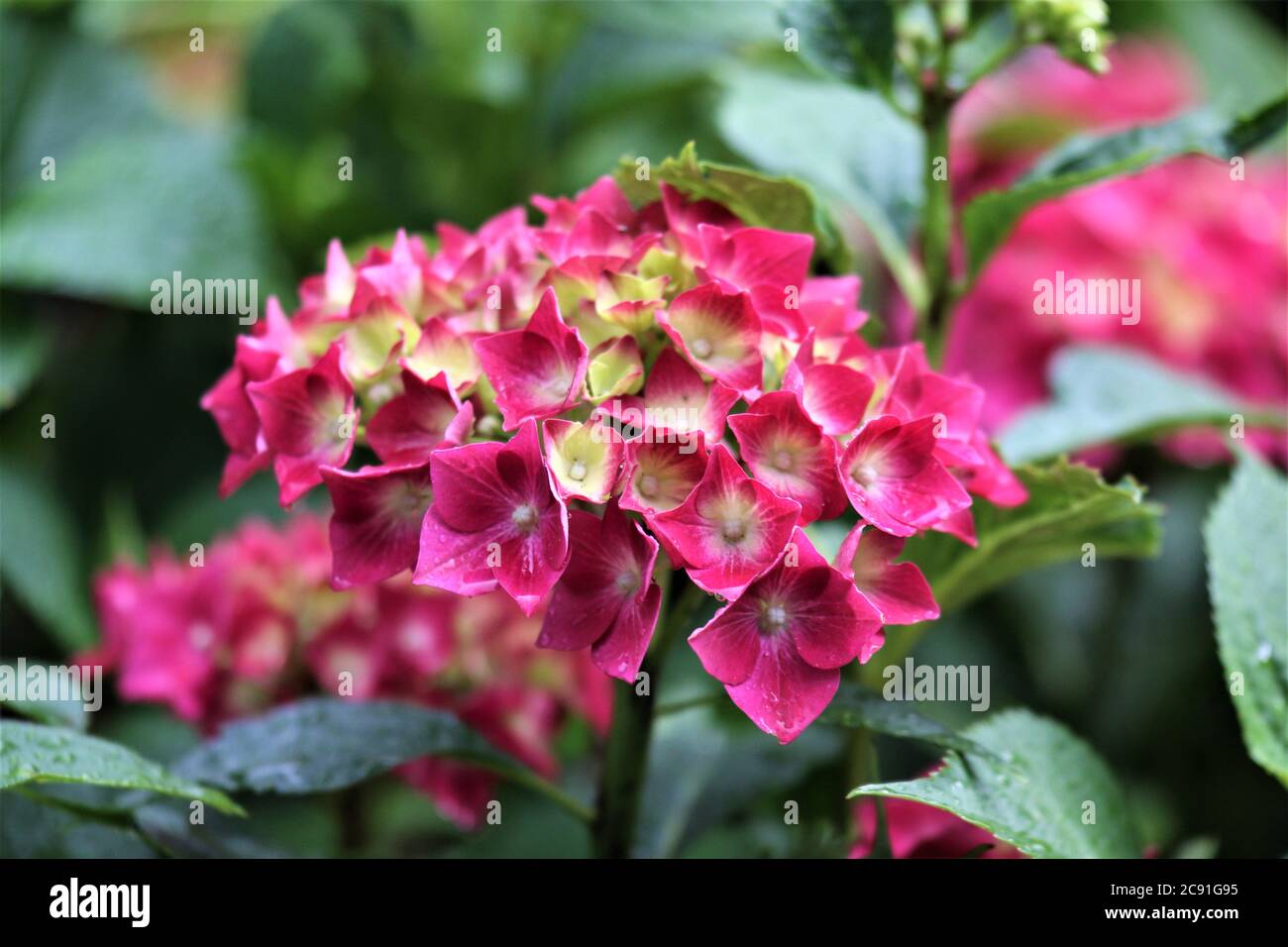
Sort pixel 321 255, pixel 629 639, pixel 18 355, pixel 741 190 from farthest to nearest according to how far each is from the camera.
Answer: pixel 321 255
pixel 18 355
pixel 741 190
pixel 629 639

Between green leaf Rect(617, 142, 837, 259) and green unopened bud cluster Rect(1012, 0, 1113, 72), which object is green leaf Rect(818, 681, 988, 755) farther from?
green unopened bud cluster Rect(1012, 0, 1113, 72)

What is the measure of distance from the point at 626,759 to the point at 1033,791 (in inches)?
7.4

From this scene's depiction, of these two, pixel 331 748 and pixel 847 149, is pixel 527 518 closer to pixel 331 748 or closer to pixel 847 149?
pixel 331 748

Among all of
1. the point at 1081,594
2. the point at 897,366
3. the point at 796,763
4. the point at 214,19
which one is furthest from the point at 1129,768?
the point at 214,19

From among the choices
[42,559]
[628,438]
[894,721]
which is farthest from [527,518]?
[42,559]

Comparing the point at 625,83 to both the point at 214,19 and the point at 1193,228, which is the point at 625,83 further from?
the point at 214,19

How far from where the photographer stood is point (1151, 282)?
1.08 meters

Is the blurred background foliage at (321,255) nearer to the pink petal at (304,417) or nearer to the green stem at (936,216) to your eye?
the green stem at (936,216)

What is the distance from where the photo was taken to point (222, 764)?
0.64m

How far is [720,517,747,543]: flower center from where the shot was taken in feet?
1.60

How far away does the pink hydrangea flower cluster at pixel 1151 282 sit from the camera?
106 cm

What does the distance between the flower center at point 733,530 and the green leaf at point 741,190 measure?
0.18 metres

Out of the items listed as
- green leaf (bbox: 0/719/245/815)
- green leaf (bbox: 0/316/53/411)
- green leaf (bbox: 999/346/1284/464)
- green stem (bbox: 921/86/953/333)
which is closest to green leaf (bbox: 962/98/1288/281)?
green stem (bbox: 921/86/953/333)
